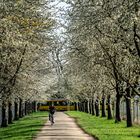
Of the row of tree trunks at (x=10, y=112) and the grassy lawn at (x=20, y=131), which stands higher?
the row of tree trunks at (x=10, y=112)

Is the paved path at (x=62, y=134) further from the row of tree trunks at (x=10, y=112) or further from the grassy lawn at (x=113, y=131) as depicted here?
the row of tree trunks at (x=10, y=112)

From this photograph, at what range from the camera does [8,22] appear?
777 inches

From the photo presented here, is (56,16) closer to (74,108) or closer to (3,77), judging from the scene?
(3,77)

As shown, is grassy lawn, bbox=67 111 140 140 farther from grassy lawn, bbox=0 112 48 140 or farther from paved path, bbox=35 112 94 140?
grassy lawn, bbox=0 112 48 140

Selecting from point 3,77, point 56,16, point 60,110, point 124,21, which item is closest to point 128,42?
point 56,16

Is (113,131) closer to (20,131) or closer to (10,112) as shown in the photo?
(20,131)

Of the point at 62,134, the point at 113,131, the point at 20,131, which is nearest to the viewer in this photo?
the point at 62,134

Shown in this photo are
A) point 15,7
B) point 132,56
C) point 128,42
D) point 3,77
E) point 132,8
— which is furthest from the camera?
point 3,77

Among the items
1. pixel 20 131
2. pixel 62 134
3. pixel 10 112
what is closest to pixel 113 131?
pixel 62 134

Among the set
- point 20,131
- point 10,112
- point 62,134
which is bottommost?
point 62,134

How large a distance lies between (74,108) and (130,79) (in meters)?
103

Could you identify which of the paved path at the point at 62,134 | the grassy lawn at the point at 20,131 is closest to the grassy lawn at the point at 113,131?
the paved path at the point at 62,134

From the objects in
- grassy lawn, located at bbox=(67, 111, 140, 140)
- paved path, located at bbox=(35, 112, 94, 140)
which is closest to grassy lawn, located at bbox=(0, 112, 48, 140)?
paved path, located at bbox=(35, 112, 94, 140)

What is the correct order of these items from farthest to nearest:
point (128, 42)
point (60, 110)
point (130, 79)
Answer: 1. point (60, 110)
2. point (130, 79)
3. point (128, 42)
